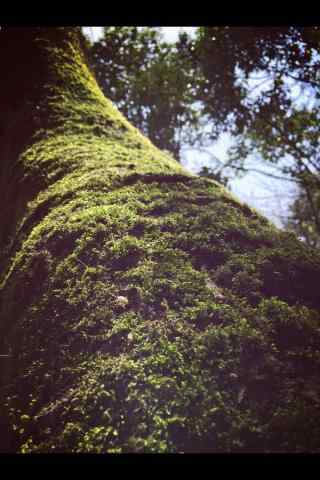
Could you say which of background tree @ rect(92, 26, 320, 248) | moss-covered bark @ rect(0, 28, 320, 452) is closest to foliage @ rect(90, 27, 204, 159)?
background tree @ rect(92, 26, 320, 248)

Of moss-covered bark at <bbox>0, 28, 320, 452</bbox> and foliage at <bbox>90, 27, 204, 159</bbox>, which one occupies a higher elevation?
foliage at <bbox>90, 27, 204, 159</bbox>

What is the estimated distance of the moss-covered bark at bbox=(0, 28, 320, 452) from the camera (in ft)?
6.08

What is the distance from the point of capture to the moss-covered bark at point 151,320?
1.85 m

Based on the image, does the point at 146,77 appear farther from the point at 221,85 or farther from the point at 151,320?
the point at 151,320

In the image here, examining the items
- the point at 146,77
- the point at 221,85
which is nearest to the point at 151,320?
the point at 221,85

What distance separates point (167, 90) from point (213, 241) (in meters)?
14.6

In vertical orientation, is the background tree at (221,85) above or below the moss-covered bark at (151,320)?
above

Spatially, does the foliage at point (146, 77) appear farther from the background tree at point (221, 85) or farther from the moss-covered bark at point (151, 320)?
the moss-covered bark at point (151, 320)

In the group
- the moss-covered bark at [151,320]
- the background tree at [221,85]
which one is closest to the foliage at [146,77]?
the background tree at [221,85]

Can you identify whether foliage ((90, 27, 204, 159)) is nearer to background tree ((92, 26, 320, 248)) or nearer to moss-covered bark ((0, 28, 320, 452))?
background tree ((92, 26, 320, 248))

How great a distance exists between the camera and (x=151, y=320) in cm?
238

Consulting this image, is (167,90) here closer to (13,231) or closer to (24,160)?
(24,160)

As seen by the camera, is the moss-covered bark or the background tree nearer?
A: the moss-covered bark
